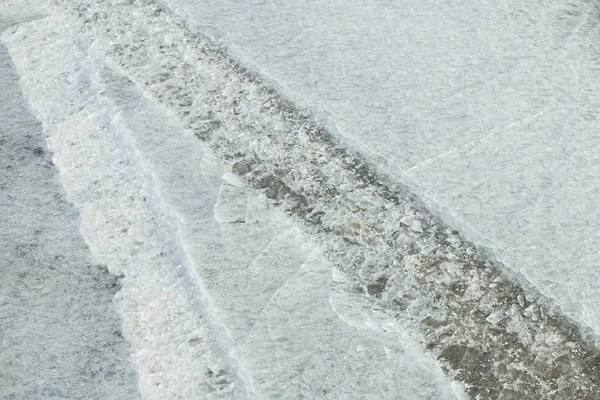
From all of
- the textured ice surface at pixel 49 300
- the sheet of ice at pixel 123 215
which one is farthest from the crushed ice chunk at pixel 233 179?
the textured ice surface at pixel 49 300

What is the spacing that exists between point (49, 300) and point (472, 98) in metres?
0.86

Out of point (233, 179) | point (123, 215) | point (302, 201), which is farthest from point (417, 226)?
point (123, 215)

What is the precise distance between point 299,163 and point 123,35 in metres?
0.62

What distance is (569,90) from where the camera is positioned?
60.7 inches

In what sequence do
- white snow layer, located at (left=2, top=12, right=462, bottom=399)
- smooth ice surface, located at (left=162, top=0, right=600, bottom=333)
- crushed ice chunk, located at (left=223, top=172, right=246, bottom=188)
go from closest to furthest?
1. white snow layer, located at (left=2, top=12, right=462, bottom=399)
2. smooth ice surface, located at (left=162, top=0, right=600, bottom=333)
3. crushed ice chunk, located at (left=223, top=172, right=246, bottom=188)

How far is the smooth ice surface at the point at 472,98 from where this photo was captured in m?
1.28

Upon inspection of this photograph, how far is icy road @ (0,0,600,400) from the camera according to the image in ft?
3.67

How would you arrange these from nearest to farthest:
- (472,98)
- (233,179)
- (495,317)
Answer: (495,317) → (233,179) → (472,98)

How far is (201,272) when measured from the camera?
125 centimetres

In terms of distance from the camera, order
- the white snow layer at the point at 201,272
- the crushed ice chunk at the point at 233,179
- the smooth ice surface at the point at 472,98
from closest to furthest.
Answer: the white snow layer at the point at 201,272 → the smooth ice surface at the point at 472,98 → the crushed ice chunk at the point at 233,179

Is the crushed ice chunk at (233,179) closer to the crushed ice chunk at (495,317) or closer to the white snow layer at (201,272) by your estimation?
the white snow layer at (201,272)

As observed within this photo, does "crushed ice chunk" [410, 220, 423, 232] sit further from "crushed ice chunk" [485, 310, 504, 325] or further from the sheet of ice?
the sheet of ice

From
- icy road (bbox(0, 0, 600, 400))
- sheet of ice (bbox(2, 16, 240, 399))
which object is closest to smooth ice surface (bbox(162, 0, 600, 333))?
icy road (bbox(0, 0, 600, 400))

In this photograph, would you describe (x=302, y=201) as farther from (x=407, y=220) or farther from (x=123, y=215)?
(x=123, y=215)
